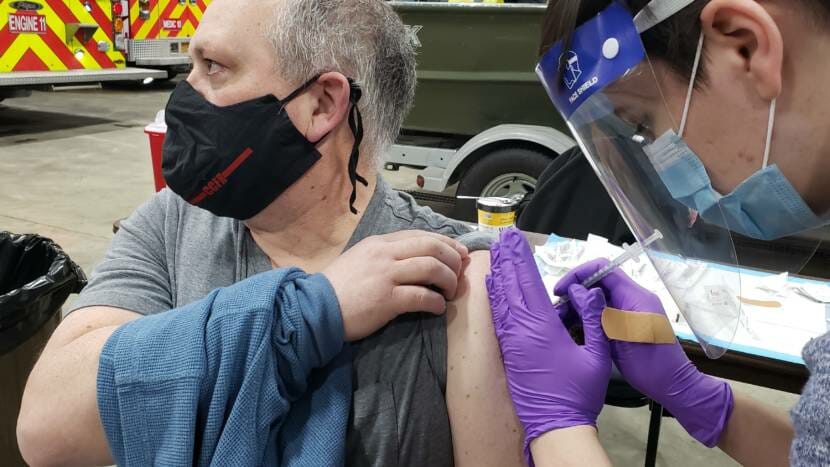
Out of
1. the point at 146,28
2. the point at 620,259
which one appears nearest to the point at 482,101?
the point at 620,259

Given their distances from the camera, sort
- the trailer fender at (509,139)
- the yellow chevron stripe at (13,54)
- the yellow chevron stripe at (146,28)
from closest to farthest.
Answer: the trailer fender at (509,139) < the yellow chevron stripe at (13,54) < the yellow chevron stripe at (146,28)

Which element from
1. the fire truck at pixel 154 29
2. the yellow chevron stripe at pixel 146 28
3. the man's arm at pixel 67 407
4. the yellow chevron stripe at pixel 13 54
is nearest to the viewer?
the man's arm at pixel 67 407

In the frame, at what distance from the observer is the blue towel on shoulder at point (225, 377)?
2.82 ft

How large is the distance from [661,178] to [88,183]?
524 cm

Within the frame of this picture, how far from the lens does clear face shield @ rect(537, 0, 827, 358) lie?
36.4 inches

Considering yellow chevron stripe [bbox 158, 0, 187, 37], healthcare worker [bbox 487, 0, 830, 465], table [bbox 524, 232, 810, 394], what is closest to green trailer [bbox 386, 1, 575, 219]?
table [bbox 524, 232, 810, 394]

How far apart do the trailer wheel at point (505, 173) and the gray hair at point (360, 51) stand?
263cm

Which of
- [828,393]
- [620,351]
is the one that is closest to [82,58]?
[620,351]

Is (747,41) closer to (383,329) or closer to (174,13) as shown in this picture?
(383,329)

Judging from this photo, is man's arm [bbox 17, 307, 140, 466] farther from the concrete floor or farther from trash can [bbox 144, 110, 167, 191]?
the concrete floor

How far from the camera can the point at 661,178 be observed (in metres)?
1.03

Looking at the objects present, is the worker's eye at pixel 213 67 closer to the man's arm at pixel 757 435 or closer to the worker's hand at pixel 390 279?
the worker's hand at pixel 390 279

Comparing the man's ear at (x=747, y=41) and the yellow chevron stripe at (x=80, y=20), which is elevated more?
the man's ear at (x=747, y=41)

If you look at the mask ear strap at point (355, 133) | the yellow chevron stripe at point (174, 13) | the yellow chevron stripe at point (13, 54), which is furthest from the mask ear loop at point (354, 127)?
the yellow chevron stripe at point (174, 13)
